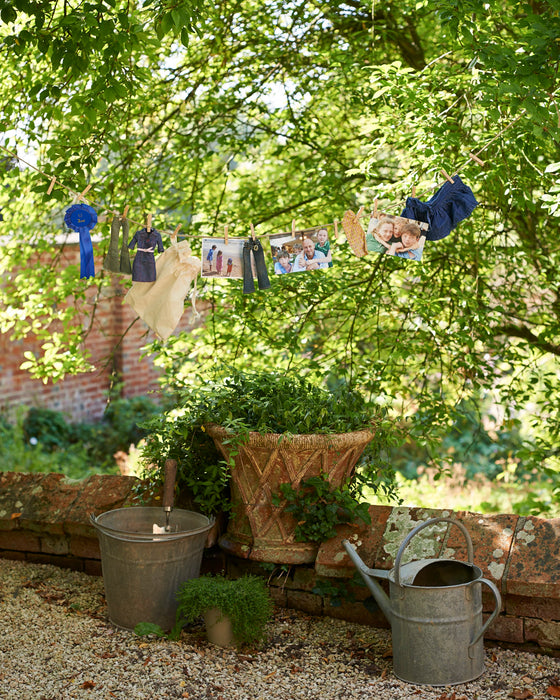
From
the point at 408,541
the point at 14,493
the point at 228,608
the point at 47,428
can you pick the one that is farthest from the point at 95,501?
the point at 47,428

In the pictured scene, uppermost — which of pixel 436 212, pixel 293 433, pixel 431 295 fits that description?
pixel 436 212

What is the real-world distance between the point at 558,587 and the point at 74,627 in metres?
2.03

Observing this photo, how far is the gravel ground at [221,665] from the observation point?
103 inches

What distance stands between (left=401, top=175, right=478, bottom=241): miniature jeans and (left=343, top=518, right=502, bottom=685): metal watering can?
1.26 metres

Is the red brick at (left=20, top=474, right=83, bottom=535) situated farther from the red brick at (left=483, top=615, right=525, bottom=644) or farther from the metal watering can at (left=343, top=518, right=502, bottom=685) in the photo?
the red brick at (left=483, top=615, right=525, bottom=644)

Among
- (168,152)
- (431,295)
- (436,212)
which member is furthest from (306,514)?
(168,152)

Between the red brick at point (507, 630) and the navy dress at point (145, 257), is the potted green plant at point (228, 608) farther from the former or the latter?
the navy dress at point (145, 257)

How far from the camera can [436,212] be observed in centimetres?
312

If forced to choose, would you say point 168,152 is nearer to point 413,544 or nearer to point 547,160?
point 547,160

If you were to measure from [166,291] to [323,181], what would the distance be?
5.25ft

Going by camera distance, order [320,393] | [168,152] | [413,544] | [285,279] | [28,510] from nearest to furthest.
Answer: [413,544], [320,393], [28,510], [285,279], [168,152]

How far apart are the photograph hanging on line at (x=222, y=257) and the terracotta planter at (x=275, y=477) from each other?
703 mm

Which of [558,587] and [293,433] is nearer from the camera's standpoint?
[558,587]

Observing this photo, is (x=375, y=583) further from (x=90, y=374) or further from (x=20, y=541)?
(x=90, y=374)
